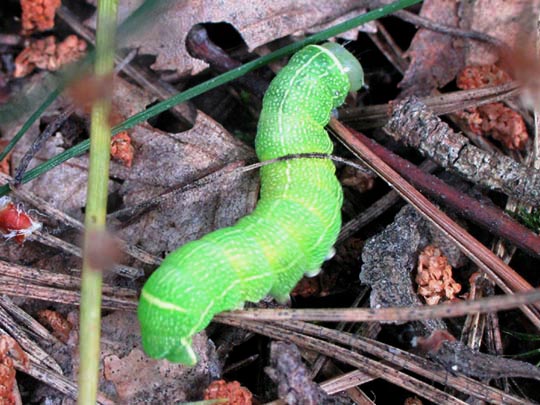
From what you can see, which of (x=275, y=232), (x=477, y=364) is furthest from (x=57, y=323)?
(x=477, y=364)

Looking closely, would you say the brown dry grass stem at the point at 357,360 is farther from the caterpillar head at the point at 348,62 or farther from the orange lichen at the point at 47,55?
the orange lichen at the point at 47,55

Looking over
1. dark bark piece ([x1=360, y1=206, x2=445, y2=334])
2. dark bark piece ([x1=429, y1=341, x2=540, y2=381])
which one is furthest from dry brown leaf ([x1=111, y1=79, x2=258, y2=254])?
dark bark piece ([x1=429, y1=341, x2=540, y2=381])

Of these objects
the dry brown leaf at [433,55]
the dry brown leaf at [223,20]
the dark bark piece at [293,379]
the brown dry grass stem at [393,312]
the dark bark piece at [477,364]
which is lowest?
the dark bark piece at [477,364]

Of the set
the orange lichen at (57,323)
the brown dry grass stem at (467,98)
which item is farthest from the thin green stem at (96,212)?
the brown dry grass stem at (467,98)

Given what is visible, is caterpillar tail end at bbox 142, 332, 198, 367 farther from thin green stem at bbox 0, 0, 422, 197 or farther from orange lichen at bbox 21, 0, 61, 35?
orange lichen at bbox 21, 0, 61, 35

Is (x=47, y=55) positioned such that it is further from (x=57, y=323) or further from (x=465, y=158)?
(x=465, y=158)
